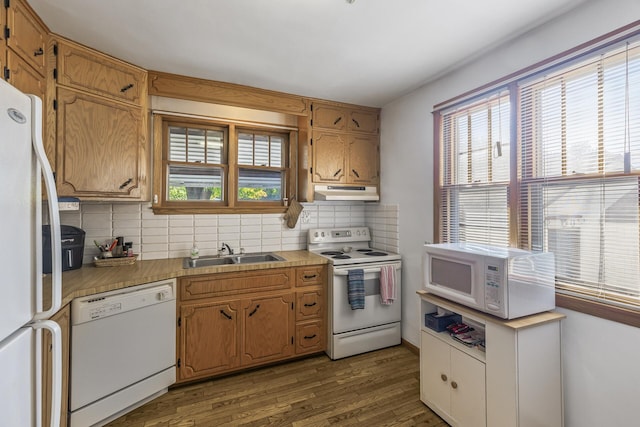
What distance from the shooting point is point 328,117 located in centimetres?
315

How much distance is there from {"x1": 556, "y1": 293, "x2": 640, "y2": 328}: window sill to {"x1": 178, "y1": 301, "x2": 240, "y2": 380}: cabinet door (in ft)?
7.35

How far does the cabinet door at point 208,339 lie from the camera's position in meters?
2.25

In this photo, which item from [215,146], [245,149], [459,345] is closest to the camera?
[459,345]

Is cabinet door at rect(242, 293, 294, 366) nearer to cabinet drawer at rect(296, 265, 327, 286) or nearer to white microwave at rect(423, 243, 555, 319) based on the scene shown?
cabinet drawer at rect(296, 265, 327, 286)

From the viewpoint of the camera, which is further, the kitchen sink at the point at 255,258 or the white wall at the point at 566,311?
the kitchen sink at the point at 255,258

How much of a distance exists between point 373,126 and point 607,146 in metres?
2.14

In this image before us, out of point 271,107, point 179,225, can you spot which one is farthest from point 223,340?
point 271,107

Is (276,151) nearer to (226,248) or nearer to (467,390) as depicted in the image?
(226,248)

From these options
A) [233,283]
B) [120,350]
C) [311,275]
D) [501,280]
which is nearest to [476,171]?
[501,280]

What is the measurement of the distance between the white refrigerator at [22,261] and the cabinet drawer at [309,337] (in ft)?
6.32

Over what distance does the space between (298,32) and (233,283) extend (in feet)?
6.31

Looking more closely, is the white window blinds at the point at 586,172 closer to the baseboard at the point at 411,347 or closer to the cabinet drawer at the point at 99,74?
the baseboard at the point at 411,347

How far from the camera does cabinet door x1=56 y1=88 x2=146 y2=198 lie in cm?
198

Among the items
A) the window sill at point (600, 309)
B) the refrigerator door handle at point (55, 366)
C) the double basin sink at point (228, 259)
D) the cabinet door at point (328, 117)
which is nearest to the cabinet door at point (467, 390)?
the window sill at point (600, 309)
